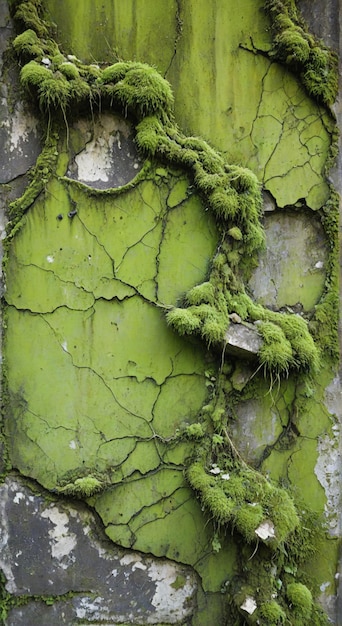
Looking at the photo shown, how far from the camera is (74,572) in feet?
7.80

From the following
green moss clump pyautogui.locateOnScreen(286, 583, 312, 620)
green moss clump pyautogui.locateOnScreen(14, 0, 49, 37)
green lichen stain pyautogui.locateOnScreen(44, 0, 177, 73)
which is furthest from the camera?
green lichen stain pyautogui.locateOnScreen(44, 0, 177, 73)

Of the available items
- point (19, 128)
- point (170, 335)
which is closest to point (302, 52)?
point (19, 128)

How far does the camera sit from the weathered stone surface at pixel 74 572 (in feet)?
7.75

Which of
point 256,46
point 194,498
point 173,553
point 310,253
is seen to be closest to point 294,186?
point 310,253

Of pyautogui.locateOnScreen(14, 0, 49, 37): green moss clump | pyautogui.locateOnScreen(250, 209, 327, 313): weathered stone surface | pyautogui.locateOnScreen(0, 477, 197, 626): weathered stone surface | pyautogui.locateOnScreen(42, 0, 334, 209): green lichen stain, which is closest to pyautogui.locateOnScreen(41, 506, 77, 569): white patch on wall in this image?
pyautogui.locateOnScreen(0, 477, 197, 626): weathered stone surface

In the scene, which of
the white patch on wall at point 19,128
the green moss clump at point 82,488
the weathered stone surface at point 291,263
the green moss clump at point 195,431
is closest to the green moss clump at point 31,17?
the white patch on wall at point 19,128

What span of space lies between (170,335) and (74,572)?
121 centimetres

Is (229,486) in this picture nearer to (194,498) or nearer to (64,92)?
(194,498)

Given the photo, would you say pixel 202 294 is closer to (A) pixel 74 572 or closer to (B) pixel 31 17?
(A) pixel 74 572

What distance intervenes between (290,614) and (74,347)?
1.61m

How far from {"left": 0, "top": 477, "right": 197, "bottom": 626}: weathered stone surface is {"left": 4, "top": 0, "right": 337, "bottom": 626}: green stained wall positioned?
0.27 feet

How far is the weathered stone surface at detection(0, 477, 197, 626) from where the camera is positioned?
7.75ft

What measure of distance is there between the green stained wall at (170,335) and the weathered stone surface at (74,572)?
84 mm

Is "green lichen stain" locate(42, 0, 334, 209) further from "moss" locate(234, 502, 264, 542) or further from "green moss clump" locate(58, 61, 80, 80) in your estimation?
"moss" locate(234, 502, 264, 542)
